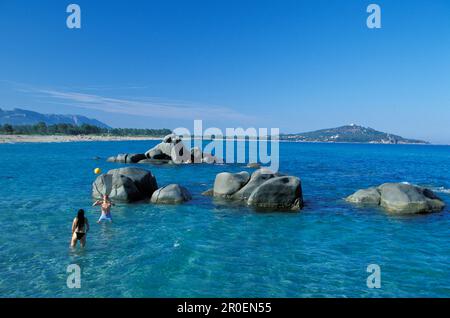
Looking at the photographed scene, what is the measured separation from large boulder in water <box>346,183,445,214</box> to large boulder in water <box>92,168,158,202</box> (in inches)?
629

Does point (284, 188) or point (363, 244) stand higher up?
point (284, 188)

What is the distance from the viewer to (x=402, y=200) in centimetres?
2259

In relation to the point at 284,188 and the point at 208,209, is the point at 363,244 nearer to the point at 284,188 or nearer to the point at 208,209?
the point at 284,188

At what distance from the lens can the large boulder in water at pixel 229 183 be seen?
26094mm

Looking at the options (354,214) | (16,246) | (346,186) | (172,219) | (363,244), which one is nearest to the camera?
(16,246)

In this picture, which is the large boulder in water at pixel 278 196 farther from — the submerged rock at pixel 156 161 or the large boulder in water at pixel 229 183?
the submerged rock at pixel 156 161

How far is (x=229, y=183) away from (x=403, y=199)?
12115 millimetres

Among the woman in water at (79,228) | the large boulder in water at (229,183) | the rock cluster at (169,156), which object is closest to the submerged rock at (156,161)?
the rock cluster at (169,156)

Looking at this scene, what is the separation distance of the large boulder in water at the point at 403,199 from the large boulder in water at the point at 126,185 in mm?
15976

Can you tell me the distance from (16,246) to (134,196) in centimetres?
1056

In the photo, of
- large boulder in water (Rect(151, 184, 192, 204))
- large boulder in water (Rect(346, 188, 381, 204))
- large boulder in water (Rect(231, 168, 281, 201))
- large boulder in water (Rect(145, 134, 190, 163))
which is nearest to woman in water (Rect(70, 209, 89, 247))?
large boulder in water (Rect(151, 184, 192, 204))

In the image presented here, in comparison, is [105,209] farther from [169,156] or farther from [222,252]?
[169,156]

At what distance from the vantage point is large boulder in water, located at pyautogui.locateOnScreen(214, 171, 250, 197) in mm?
26094
